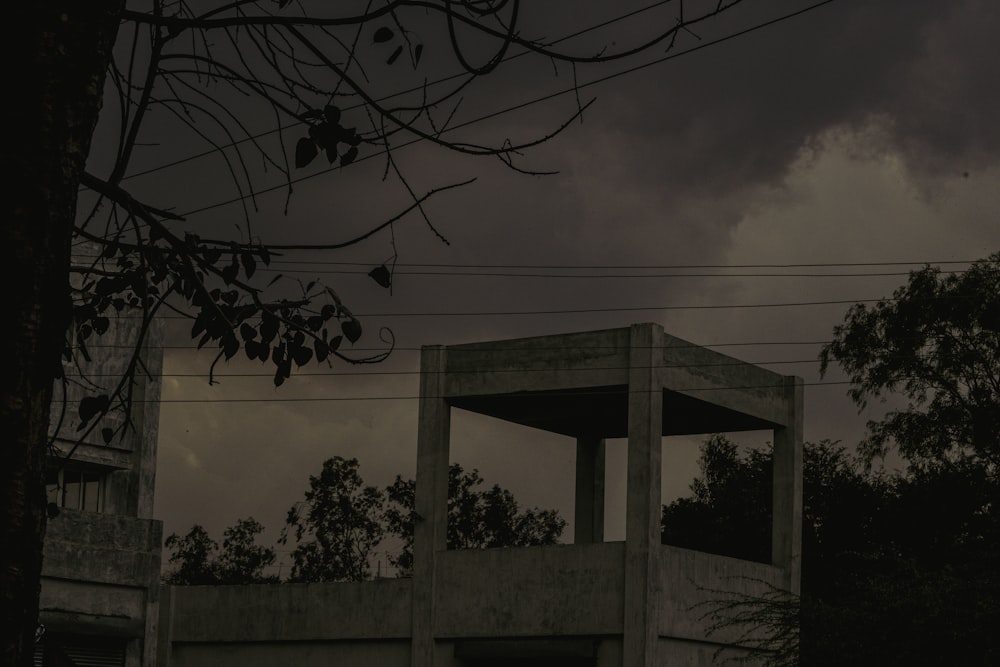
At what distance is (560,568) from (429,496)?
3.46 meters

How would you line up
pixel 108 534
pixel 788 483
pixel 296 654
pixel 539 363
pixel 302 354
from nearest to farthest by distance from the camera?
pixel 302 354 < pixel 108 534 < pixel 539 363 < pixel 788 483 < pixel 296 654

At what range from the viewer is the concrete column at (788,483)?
2800 cm

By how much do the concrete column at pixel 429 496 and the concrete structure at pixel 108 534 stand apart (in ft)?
15.9

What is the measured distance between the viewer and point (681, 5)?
17.1 feet

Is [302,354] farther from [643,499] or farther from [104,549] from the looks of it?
[643,499]

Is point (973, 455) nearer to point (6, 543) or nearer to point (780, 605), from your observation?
point (780, 605)

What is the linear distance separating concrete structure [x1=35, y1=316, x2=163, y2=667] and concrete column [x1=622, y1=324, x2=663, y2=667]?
7.50 metres

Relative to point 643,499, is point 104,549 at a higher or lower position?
lower

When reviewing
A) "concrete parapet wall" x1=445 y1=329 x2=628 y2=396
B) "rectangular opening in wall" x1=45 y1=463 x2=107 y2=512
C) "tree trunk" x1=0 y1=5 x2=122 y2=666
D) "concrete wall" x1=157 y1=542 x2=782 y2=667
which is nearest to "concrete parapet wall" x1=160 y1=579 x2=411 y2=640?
"concrete wall" x1=157 y1=542 x2=782 y2=667

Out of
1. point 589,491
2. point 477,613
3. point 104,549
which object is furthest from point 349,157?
point 589,491

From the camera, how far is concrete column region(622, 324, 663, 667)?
78.6 ft

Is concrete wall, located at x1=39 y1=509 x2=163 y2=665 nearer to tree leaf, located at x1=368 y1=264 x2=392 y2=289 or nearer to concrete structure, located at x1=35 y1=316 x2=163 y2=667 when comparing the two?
concrete structure, located at x1=35 y1=316 x2=163 y2=667

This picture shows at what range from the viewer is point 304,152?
5.52 metres

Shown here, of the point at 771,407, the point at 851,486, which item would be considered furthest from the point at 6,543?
the point at 851,486
